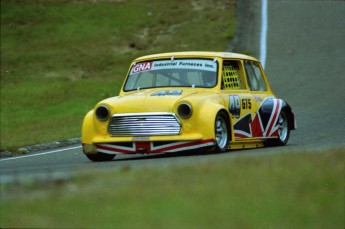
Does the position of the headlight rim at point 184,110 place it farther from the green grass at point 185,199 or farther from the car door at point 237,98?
the green grass at point 185,199

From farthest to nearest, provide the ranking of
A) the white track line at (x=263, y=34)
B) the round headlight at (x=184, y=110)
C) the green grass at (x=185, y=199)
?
1. the white track line at (x=263, y=34)
2. the round headlight at (x=184, y=110)
3. the green grass at (x=185, y=199)

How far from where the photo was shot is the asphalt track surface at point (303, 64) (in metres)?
16.1

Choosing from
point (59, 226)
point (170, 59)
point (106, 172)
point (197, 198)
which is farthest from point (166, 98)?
point (59, 226)

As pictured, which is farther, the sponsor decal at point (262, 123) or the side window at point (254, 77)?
the side window at point (254, 77)

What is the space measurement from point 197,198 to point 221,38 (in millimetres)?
24637

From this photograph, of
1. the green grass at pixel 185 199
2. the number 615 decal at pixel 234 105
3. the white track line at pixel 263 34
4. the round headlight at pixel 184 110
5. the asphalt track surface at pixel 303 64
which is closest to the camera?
the green grass at pixel 185 199

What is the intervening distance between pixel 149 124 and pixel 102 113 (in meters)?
0.67

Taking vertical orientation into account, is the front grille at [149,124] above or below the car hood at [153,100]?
below

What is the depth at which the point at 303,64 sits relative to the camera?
1051 inches

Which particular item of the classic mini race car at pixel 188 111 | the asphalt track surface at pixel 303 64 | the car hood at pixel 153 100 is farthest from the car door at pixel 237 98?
the asphalt track surface at pixel 303 64

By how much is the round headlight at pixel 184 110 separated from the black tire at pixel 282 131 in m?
2.56

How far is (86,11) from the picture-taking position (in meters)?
36.4

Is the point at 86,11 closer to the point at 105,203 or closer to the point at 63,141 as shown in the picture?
the point at 63,141

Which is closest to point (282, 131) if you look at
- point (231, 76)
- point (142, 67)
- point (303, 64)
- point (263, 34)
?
point (231, 76)
